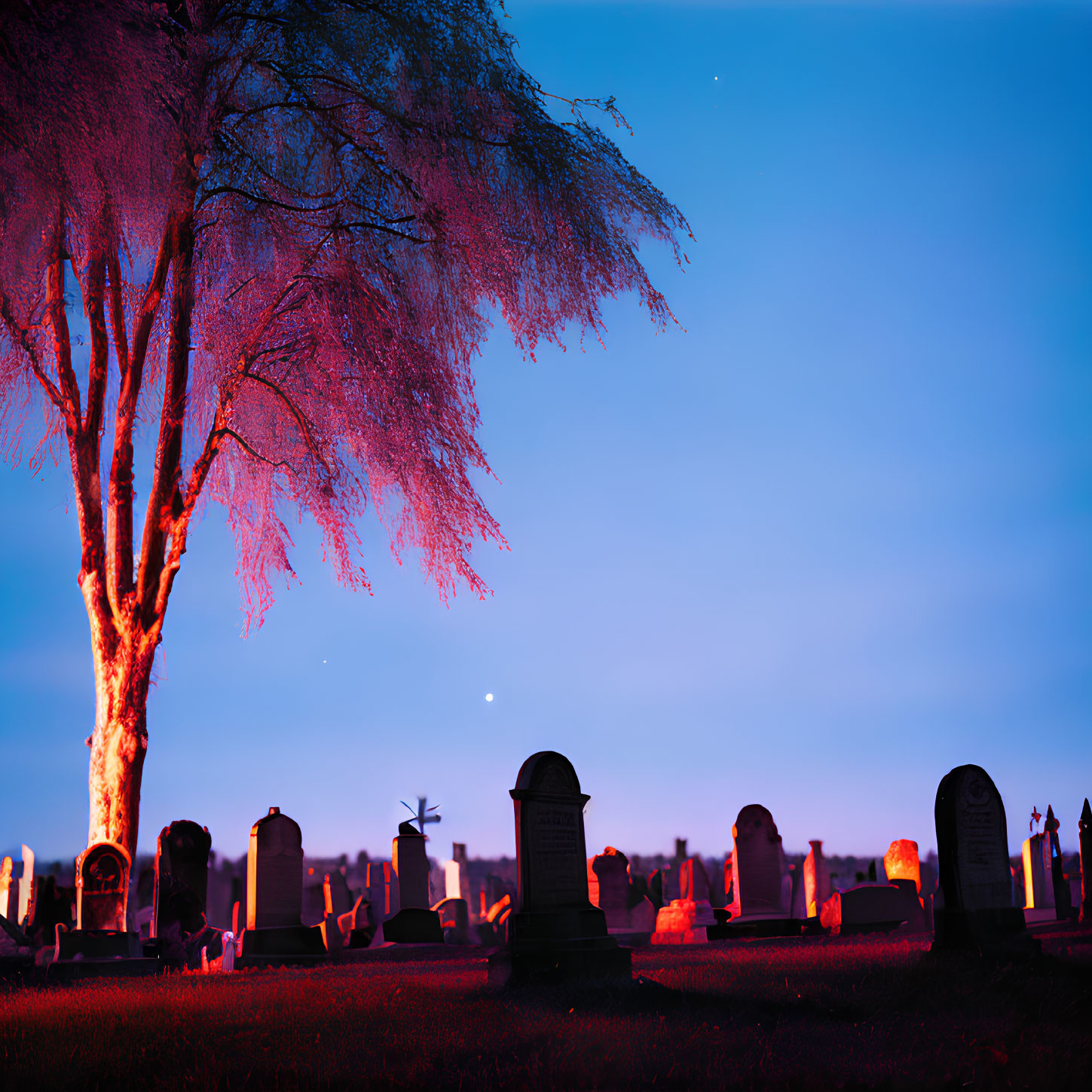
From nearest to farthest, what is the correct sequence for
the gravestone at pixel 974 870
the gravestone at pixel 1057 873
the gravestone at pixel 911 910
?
the gravestone at pixel 974 870 → the gravestone at pixel 911 910 → the gravestone at pixel 1057 873

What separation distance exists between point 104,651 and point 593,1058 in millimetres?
9729

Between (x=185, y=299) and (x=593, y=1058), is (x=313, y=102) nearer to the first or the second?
(x=185, y=299)

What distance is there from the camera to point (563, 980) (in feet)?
30.0

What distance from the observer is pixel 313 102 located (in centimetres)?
1359

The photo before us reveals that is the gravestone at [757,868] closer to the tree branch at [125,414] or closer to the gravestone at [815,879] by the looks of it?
the gravestone at [815,879]

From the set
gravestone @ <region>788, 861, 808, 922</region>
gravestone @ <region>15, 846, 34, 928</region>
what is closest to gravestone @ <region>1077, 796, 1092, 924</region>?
gravestone @ <region>788, 861, 808, 922</region>

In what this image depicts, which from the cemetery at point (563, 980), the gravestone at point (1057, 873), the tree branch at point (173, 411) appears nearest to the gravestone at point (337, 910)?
the cemetery at point (563, 980)

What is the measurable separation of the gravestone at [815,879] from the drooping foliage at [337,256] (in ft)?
35.3

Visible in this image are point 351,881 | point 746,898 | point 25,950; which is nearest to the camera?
point 25,950

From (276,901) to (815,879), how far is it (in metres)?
11.9

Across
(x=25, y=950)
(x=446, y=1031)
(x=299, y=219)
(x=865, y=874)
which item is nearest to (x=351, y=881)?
(x=865, y=874)

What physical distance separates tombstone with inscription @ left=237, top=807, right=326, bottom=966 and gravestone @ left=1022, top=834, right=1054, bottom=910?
15341 mm

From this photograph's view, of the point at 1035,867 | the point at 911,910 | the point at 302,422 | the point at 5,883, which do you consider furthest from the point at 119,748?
the point at 1035,867

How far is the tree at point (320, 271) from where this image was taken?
43.6 ft
